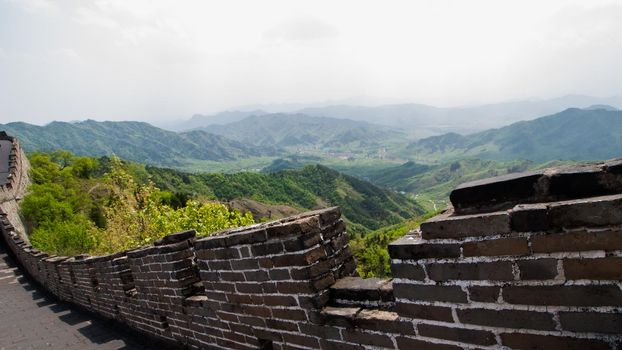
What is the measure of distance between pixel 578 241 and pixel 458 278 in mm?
547

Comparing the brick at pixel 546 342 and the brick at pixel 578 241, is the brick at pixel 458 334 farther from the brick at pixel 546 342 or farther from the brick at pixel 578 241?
the brick at pixel 578 241

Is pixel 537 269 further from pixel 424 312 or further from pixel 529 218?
pixel 424 312

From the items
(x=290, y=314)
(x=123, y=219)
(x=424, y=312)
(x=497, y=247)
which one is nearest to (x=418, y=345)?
(x=424, y=312)

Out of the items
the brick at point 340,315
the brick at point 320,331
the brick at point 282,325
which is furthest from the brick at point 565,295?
the brick at point 282,325

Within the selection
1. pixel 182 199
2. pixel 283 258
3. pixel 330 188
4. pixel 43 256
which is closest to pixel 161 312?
pixel 283 258

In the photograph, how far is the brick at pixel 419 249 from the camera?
78.1 inches

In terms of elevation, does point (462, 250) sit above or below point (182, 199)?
above

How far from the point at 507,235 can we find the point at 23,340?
26.8ft

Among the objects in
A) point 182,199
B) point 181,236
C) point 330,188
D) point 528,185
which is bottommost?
point 330,188

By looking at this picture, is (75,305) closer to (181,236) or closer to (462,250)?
(181,236)

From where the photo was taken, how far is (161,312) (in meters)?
4.97

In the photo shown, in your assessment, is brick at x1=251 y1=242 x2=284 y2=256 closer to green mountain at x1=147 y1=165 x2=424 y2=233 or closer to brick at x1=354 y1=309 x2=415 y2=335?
brick at x1=354 y1=309 x2=415 y2=335

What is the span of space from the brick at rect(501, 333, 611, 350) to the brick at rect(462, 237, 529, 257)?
38 centimetres

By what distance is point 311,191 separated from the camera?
15350cm
